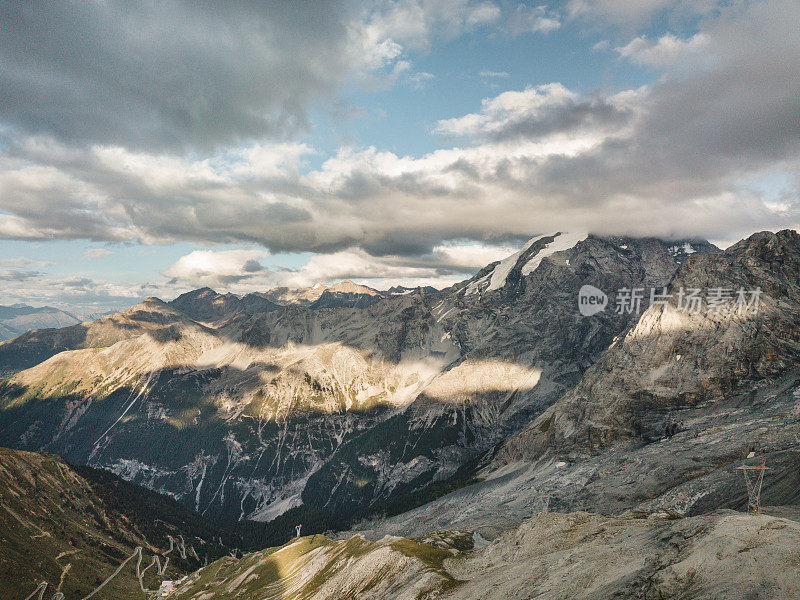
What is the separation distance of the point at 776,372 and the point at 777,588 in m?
223

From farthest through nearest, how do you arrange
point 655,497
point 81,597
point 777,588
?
point 81,597
point 655,497
point 777,588

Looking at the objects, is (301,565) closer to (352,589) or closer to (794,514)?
(352,589)

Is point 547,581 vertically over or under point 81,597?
over

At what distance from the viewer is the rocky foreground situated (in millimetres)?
32625

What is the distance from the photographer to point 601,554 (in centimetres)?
4947

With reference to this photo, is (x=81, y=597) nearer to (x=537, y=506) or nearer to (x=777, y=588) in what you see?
(x=537, y=506)

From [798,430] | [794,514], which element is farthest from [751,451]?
[794,514]

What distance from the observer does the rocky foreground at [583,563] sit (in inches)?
1284

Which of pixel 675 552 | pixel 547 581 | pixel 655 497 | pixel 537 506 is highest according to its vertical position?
pixel 675 552

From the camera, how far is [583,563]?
161ft

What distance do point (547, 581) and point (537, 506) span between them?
137738 millimetres

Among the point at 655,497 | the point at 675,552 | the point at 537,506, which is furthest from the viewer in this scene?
the point at 537,506

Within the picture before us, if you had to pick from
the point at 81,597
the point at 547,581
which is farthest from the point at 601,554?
the point at 81,597

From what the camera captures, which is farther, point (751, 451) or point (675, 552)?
point (751, 451)
